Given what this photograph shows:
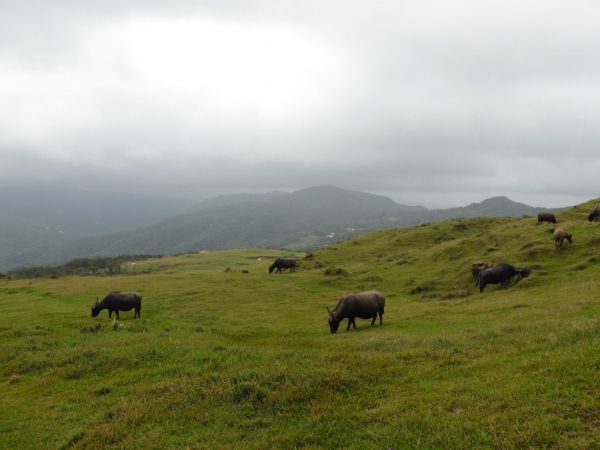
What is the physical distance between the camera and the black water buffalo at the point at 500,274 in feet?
114

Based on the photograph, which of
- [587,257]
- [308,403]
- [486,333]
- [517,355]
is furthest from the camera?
[587,257]

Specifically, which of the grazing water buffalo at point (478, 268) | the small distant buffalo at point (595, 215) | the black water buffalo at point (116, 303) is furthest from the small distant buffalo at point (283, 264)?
the small distant buffalo at point (595, 215)

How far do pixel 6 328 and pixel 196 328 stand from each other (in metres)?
14.6

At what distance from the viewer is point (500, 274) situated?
114 ft

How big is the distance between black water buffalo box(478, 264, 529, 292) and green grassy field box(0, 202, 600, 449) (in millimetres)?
1192

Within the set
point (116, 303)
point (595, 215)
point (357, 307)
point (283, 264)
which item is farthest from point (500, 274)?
point (283, 264)

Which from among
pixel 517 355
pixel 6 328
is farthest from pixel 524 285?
pixel 6 328

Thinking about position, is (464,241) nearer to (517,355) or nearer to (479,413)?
(517,355)

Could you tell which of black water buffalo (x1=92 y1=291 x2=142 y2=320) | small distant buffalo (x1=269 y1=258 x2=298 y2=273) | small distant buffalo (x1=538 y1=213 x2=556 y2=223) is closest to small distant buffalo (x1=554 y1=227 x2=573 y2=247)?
small distant buffalo (x1=538 y1=213 x2=556 y2=223)

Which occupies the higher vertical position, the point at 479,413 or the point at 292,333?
the point at 479,413

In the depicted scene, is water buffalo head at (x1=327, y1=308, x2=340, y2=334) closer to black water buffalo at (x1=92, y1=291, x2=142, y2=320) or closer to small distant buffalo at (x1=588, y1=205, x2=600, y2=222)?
black water buffalo at (x1=92, y1=291, x2=142, y2=320)

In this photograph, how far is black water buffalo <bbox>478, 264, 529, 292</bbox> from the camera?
114 ft

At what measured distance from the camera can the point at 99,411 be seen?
15.1m

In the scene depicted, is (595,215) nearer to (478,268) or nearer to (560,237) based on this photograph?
(560,237)
